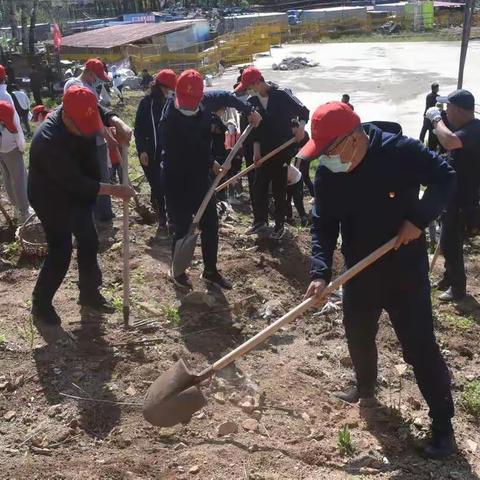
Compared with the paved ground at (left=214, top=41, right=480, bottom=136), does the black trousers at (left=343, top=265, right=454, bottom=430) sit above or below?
above

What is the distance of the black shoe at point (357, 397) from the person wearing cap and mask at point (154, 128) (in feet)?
10.3

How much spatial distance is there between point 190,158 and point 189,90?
0.58 metres

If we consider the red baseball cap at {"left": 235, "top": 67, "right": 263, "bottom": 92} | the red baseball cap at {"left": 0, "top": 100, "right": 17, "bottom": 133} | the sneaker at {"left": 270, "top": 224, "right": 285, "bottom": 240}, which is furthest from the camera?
the sneaker at {"left": 270, "top": 224, "right": 285, "bottom": 240}

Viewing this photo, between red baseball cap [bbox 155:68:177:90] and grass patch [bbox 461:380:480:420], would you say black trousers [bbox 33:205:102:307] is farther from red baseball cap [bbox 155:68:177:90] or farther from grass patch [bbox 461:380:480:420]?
grass patch [bbox 461:380:480:420]

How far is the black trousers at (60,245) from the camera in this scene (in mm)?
4285

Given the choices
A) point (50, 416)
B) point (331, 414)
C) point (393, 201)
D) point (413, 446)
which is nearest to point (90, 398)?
point (50, 416)

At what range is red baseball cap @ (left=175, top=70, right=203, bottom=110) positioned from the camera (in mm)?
4629

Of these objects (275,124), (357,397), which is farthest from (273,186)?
(357,397)

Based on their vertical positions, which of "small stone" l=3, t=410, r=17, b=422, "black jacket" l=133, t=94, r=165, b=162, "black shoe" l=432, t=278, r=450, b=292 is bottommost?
"black shoe" l=432, t=278, r=450, b=292

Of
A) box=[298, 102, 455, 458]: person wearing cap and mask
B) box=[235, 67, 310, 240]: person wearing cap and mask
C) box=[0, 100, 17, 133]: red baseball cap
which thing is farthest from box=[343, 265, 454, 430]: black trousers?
box=[0, 100, 17, 133]: red baseball cap

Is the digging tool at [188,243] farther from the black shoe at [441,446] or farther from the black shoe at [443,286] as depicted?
the black shoe at [441,446]

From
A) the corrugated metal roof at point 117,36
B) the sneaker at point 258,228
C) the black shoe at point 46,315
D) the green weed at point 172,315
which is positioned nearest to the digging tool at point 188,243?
the green weed at point 172,315

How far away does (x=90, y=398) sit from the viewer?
369cm

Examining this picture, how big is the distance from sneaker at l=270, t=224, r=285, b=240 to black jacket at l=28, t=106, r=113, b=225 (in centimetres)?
264
